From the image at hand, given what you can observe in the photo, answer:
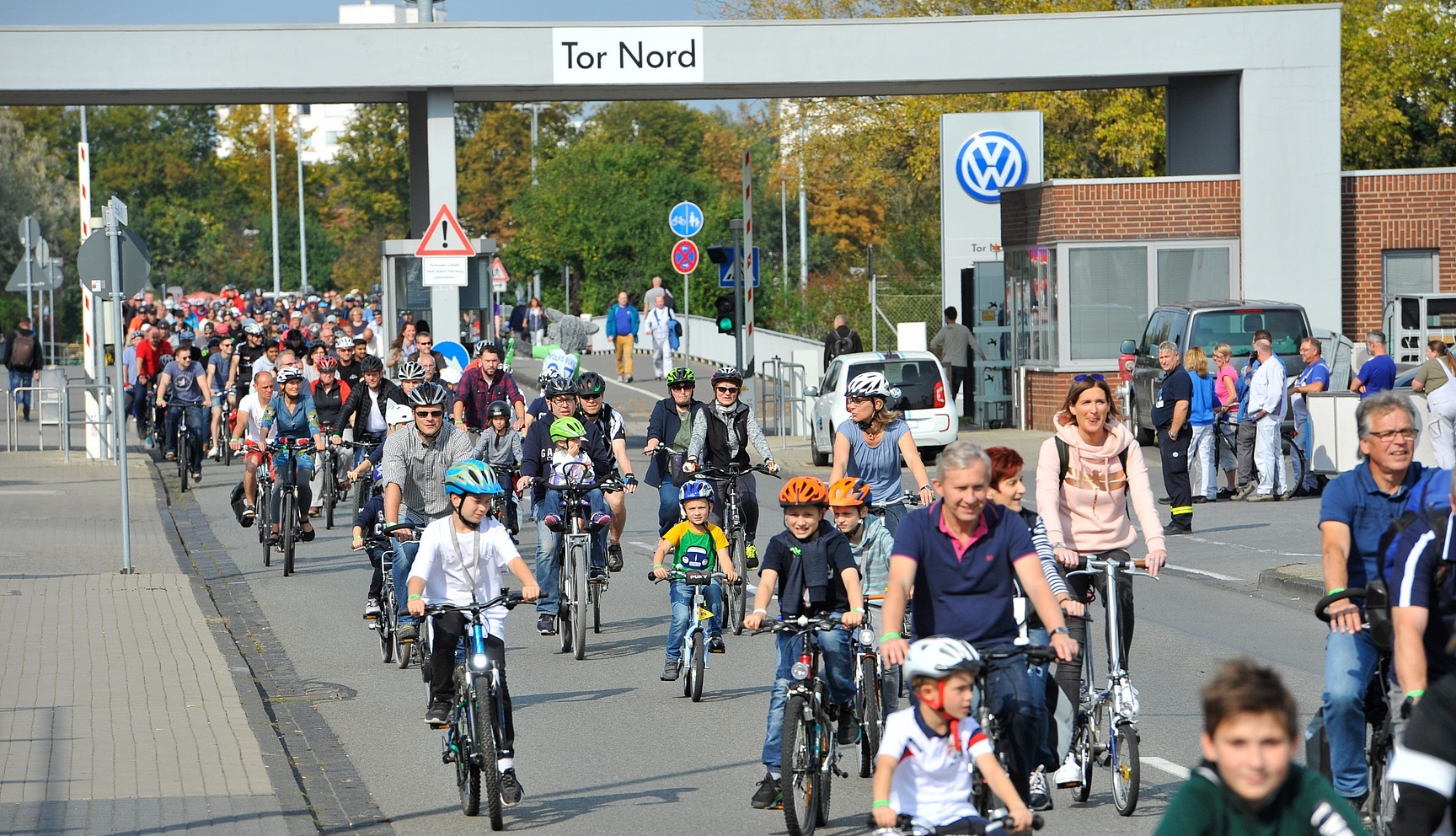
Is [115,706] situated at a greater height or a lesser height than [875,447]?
lesser

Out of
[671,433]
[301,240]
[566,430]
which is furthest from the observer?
[301,240]

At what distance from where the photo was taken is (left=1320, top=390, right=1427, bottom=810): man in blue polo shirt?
20.2 ft

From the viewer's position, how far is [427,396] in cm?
1090

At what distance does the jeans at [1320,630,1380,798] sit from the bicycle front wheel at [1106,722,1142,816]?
1.06 m

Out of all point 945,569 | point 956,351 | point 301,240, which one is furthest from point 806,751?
point 301,240

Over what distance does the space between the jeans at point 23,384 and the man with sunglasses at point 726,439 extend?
81.6 ft

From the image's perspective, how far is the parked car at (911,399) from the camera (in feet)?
80.8

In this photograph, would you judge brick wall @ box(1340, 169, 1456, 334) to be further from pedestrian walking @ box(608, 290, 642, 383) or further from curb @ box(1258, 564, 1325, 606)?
pedestrian walking @ box(608, 290, 642, 383)

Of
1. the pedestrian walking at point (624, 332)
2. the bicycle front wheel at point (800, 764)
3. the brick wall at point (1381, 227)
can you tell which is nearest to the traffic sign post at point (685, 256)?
the pedestrian walking at point (624, 332)

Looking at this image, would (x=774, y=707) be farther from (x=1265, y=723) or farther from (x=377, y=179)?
(x=377, y=179)

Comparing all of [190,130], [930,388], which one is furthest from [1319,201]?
[190,130]

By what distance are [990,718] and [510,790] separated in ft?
7.14

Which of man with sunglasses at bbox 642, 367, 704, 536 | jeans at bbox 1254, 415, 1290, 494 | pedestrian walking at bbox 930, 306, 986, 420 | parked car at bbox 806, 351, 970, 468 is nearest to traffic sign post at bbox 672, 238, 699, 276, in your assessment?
pedestrian walking at bbox 930, 306, 986, 420

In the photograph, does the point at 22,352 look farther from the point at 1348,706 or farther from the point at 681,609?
the point at 1348,706
